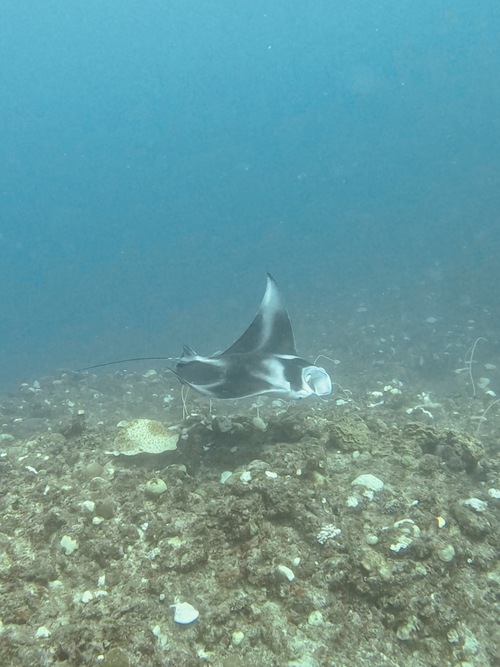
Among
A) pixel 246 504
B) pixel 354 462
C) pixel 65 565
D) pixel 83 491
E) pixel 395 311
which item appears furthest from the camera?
pixel 395 311

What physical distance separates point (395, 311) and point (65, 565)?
17.7 meters

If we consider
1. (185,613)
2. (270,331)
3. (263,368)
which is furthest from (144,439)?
(185,613)

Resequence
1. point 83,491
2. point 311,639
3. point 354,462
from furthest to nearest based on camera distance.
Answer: point 354,462 < point 83,491 < point 311,639

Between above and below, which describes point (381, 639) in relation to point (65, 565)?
below

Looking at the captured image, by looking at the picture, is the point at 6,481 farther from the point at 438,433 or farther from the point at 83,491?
the point at 438,433

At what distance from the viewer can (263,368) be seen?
4641mm

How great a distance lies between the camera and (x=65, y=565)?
9.88ft

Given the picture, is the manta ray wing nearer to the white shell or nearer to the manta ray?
the manta ray

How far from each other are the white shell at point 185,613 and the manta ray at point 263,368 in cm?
195

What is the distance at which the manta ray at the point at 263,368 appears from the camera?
435 centimetres

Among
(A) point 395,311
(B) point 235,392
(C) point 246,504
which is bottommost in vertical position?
(A) point 395,311

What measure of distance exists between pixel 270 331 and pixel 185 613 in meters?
3.37

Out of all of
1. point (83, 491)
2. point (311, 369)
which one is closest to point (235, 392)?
point (311, 369)

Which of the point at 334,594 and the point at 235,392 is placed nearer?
the point at 334,594
